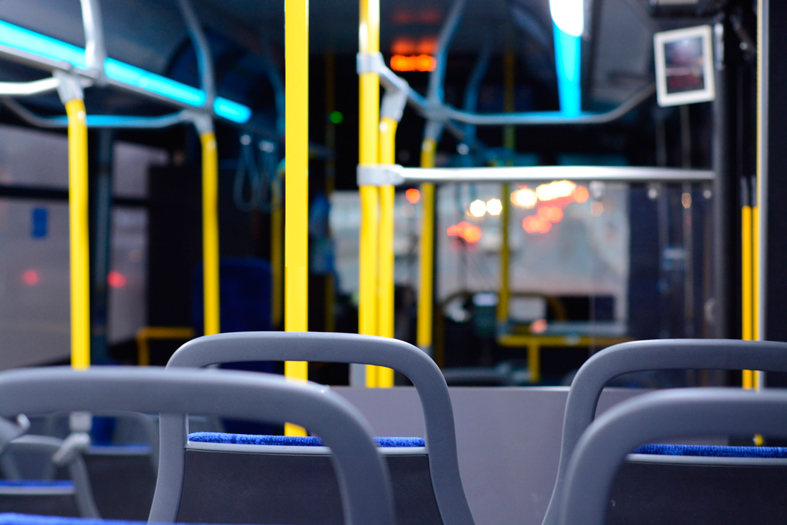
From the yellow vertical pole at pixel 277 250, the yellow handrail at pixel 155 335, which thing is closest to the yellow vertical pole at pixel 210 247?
the yellow handrail at pixel 155 335

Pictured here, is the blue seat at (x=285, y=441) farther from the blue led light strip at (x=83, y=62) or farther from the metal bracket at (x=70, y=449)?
the metal bracket at (x=70, y=449)

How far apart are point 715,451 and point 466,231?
3.69 meters

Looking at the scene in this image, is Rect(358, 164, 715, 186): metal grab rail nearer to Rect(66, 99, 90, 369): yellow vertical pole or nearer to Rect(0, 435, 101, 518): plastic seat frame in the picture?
Rect(66, 99, 90, 369): yellow vertical pole

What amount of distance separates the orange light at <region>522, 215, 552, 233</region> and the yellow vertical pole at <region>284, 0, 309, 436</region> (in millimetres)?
3265

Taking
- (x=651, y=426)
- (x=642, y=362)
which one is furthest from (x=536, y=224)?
(x=651, y=426)

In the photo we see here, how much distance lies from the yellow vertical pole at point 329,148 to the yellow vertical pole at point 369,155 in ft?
8.97

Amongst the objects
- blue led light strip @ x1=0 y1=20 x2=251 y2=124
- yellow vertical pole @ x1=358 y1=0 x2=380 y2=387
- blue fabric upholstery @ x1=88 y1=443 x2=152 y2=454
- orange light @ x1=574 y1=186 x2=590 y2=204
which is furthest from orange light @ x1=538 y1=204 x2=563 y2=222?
yellow vertical pole @ x1=358 y1=0 x2=380 y2=387

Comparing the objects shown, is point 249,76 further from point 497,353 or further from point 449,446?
point 449,446

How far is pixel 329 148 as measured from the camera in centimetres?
418

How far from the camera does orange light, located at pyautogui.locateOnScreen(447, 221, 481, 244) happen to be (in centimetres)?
422

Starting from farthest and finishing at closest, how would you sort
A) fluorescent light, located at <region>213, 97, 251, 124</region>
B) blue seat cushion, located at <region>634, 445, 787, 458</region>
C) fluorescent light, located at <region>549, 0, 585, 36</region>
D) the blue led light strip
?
1. fluorescent light, located at <region>213, 97, 251, 124</region>
2. the blue led light strip
3. fluorescent light, located at <region>549, 0, 585, 36</region>
4. blue seat cushion, located at <region>634, 445, 787, 458</region>

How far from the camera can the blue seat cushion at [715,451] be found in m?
0.55

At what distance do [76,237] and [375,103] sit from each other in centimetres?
97

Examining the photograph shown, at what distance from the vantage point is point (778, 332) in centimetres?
113
